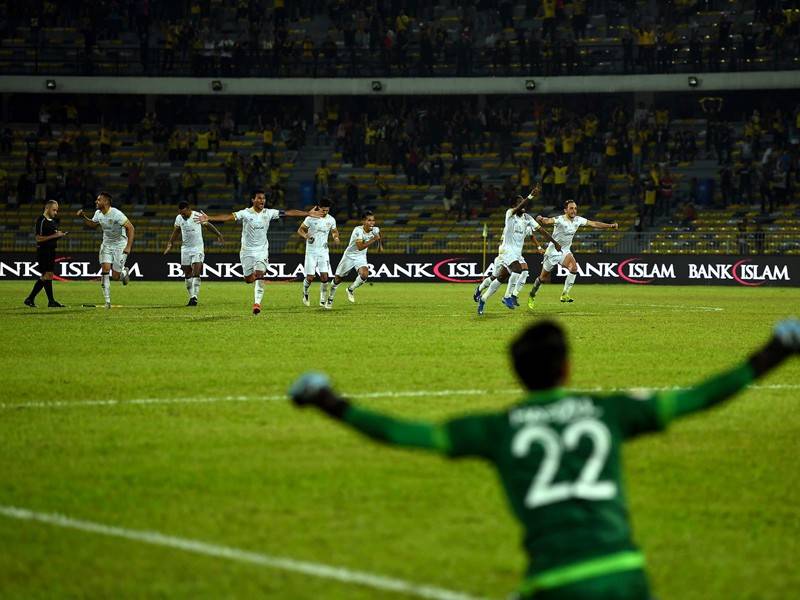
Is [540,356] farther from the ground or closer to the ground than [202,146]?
closer to the ground

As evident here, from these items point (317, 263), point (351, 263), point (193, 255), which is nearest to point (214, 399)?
point (193, 255)

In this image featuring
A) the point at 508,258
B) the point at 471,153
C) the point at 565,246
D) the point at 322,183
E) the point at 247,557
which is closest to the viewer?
the point at 247,557

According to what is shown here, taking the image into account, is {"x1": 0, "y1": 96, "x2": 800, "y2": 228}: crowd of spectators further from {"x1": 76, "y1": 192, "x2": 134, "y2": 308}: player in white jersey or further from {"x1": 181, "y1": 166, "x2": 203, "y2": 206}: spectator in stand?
{"x1": 76, "y1": 192, "x2": 134, "y2": 308}: player in white jersey

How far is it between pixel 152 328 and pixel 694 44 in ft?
119

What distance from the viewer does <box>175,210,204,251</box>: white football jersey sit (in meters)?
29.3

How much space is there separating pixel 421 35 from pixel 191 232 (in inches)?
1153

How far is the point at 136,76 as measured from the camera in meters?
55.7

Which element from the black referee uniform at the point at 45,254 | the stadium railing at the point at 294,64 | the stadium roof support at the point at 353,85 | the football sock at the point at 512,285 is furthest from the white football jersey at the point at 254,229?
the stadium railing at the point at 294,64

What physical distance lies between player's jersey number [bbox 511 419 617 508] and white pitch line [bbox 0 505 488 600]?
1543 millimetres

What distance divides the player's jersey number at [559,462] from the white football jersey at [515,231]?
23.4 meters

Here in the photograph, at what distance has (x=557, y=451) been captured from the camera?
4477mm

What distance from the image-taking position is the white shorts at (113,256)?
1145 inches

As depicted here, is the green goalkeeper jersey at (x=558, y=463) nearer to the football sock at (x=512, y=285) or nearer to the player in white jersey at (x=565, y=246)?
the football sock at (x=512, y=285)

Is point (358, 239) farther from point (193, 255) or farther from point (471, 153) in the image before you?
point (471, 153)
